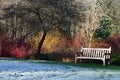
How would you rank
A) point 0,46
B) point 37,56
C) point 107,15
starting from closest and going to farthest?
point 37,56 < point 0,46 < point 107,15

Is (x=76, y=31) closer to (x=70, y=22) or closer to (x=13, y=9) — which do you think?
(x=70, y=22)

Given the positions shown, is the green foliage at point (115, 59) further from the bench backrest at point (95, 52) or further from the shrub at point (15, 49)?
the shrub at point (15, 49)

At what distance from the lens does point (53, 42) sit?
110 feet

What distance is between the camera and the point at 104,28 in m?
36.4

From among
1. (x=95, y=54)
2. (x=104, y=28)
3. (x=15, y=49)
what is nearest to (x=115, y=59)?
(x=95, y=54)

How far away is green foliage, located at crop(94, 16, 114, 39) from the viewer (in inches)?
1378

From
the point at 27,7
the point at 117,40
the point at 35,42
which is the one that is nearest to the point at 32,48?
the point at 35,42

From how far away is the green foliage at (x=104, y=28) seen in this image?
35000 millimetres

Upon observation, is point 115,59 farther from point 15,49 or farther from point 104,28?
point 15,49

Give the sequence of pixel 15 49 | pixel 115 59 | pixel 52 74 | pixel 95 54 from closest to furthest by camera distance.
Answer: pixel 52 74, pixel 115 59, pixel 95 54, pixel 15 49

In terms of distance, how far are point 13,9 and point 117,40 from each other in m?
9.76

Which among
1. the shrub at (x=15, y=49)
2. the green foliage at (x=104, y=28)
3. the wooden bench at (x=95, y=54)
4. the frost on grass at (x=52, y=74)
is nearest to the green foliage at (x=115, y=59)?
the wooden bench at (x=95, y=54)

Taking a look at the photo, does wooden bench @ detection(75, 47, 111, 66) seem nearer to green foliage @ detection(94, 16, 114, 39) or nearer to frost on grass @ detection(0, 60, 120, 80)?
green foliage @ detection(94, 16, 114, 39)

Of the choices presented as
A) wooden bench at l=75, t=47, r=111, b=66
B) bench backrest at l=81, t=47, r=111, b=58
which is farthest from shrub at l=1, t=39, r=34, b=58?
bench backrest at l=81, t=47, r=111, b=58
